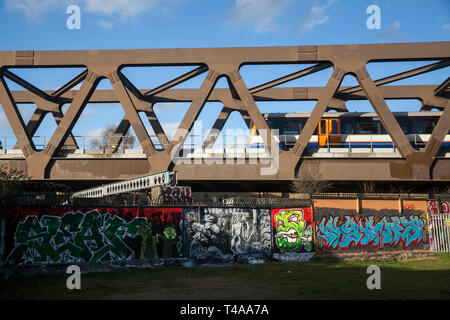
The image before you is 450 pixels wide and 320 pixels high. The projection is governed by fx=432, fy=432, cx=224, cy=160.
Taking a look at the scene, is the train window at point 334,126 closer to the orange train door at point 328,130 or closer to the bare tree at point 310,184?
the orange train door at point 328,130

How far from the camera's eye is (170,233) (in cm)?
2334

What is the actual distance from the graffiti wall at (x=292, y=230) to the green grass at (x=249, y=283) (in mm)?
2793

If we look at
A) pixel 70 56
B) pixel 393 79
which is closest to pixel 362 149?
pixel 393 79

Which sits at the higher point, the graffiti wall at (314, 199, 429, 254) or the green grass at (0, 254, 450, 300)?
the graffiti wall at (314, 199, 429, 254)

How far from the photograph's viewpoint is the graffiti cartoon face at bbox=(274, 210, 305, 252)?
25594 millimetres

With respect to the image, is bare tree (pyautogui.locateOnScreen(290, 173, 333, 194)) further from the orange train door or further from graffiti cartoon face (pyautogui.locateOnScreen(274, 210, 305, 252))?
graffiti cartoon face (pyautogui.locateOnScreen(274, 210, 305, 252))

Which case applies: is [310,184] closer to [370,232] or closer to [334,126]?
[370,232]

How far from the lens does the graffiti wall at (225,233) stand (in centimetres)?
2386

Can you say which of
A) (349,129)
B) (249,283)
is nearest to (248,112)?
(349,129)

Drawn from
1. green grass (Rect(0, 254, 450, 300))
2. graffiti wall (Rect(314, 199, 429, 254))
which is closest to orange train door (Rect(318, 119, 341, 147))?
graffiti wall (Rect(314, 199, 429, 254))

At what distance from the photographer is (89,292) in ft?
46.7

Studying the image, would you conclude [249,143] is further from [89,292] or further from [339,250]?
[89,292]

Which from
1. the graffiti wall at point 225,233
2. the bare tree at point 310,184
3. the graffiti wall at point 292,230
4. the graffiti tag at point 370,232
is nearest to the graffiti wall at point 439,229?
the graffiti tag at point 370,232
